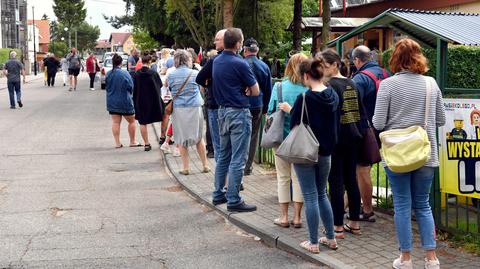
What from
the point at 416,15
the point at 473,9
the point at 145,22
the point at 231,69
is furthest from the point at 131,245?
the point at 145,22

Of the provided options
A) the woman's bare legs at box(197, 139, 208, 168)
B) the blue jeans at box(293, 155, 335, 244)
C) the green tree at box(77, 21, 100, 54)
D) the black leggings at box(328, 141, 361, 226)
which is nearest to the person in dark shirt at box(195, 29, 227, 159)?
the woman's bare legs at box(197, 139, 208, 168)

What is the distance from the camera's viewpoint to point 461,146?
18.6 feet

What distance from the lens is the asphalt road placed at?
5727mm

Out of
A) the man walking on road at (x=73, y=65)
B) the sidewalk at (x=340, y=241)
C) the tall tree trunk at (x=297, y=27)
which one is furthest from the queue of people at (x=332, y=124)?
the man walking on road at (x=73, y=65)

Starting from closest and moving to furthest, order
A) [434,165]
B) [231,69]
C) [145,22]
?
[434,165]
[231,69]
[145,22]

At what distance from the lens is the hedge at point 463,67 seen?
709 cm

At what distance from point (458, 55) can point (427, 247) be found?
9.49 ft

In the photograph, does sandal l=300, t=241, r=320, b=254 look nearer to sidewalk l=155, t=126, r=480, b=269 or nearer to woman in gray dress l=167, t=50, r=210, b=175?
sidewalk l=155, t=126, r=480, b=269

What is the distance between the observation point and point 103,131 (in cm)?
1530

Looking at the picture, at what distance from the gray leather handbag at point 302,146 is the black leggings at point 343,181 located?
65 centimetres

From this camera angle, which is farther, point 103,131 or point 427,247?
point 103,131

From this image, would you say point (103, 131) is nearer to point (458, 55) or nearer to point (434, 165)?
point (458, 55)

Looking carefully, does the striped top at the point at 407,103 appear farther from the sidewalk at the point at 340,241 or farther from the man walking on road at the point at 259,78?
the man walking on road at the point at 259,78

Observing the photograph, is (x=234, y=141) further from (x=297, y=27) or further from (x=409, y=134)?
(x=297, y=27)
